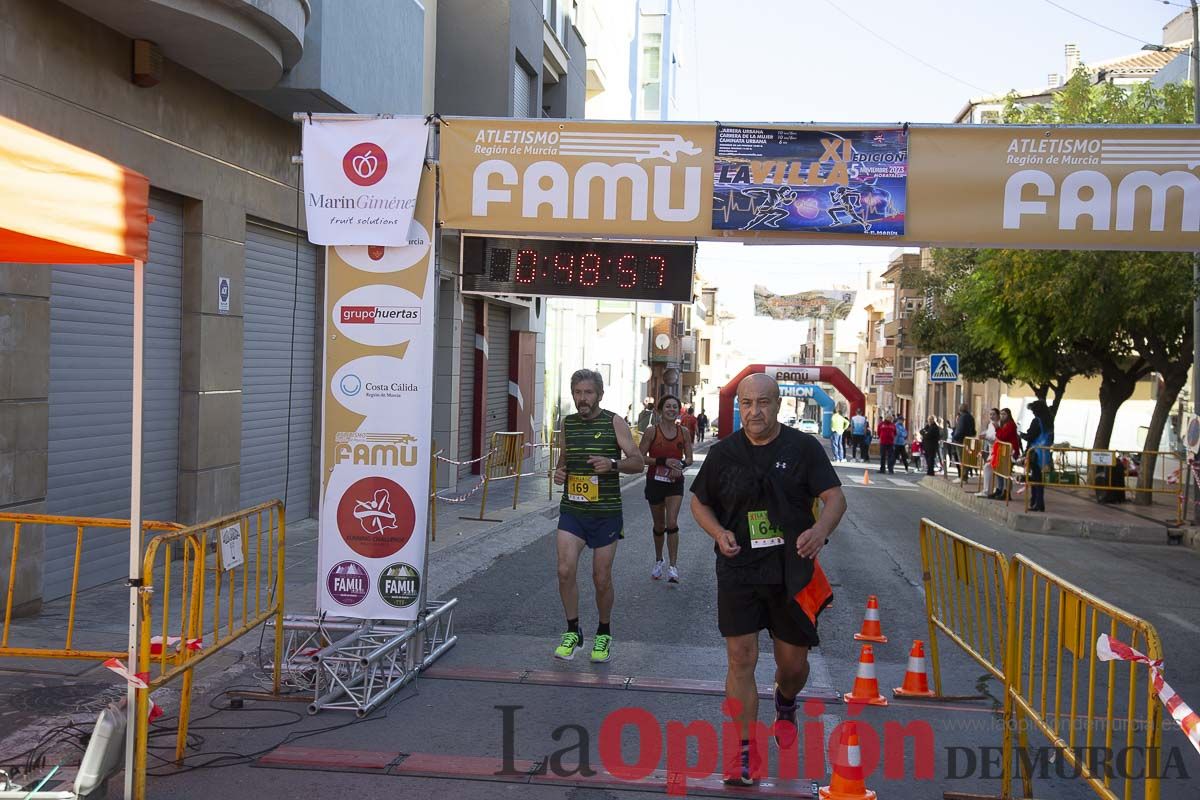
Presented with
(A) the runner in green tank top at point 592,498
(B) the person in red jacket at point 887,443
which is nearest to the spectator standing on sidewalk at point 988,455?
(B) the person in red jacket at point 887,443

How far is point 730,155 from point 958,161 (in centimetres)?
154

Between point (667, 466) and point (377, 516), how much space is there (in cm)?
399

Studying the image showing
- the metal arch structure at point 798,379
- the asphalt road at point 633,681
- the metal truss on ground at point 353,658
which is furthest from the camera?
the metal arch structure at point 798,379

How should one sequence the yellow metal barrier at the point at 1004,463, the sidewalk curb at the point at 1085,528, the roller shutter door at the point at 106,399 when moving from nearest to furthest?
1. the roller shutter door at the point at 106,399
2. the sidewalk curb at the point at 1085,528
3. the yellow metal barrier at the point at 1004,463

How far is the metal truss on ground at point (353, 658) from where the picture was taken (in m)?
6.55

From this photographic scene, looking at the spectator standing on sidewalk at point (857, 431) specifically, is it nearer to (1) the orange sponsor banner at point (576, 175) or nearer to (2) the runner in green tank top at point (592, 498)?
(2) the runner in green tank top at point (592, 498)

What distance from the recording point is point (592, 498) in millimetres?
7754

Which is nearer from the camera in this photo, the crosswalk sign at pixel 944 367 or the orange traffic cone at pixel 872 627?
the orange traffic cone at pixel 872 627

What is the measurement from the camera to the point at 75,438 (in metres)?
9.37

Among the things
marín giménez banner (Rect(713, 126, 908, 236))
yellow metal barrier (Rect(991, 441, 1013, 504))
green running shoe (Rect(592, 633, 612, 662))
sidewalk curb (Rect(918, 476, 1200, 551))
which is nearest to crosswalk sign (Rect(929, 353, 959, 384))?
yellow metal barrier (Rect(991, 441, 1013, 504))

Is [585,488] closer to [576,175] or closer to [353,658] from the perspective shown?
[353,658]

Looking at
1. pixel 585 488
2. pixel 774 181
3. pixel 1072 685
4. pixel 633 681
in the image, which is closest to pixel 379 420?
pixel 585 488

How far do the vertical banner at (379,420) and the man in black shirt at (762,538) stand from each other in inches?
97.5

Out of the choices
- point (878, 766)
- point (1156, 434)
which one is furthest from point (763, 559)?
point (1156, 434)
